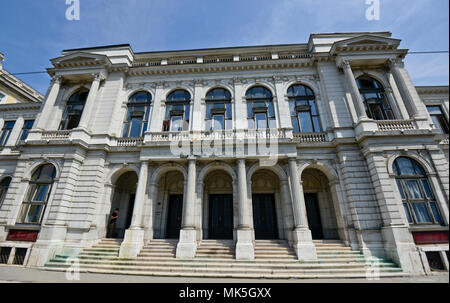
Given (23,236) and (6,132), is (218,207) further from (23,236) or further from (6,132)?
(6,132)

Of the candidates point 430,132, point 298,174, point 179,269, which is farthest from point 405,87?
point 179,269

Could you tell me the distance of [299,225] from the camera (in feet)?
36.7

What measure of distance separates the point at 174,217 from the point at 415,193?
15853mm

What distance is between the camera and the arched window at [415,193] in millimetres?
10469

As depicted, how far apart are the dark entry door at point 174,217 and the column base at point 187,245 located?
3.21 m

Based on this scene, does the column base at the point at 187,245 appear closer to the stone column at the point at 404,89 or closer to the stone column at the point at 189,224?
the stone column at the point at 189,224

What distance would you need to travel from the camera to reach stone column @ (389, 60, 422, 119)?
42.3 ft

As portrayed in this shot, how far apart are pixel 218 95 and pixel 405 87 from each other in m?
14.0

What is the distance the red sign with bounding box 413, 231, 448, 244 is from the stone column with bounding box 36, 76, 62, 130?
2568 centimetres

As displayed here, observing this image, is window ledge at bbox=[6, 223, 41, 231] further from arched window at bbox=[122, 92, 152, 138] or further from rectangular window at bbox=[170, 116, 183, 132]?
rectangular window at bbox=[170, 116, 183, 132]

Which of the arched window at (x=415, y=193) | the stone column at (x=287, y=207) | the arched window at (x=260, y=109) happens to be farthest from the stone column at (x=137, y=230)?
the arched window at (x=415, y=193)
